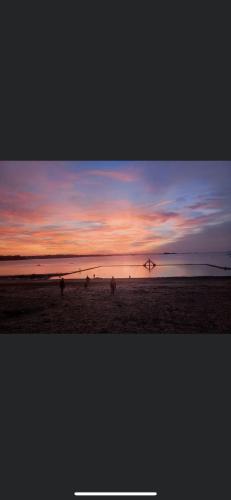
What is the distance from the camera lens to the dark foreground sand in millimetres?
5523

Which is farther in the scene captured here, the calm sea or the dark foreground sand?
the calm sea

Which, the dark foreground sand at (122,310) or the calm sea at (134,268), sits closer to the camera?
the dark foreground sand at (122,310)

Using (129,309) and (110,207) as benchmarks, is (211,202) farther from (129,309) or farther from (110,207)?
(129,309)

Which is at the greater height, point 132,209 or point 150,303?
point 132,209

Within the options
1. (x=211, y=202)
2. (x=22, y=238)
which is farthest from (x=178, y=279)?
(x=22, y=238)

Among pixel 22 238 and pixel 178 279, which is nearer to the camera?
pixel 22 238

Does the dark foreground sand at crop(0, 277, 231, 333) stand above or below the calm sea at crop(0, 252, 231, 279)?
below

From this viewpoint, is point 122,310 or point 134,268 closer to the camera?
point 122,310

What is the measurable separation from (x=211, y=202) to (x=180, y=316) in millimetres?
2729

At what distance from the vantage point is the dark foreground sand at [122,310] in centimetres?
552

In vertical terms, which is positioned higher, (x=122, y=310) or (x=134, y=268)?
(x=134, y=268)

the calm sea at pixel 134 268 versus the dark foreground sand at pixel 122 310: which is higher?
the calm sea at pixel 134 268

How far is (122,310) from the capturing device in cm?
605

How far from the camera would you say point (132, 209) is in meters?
6.05
